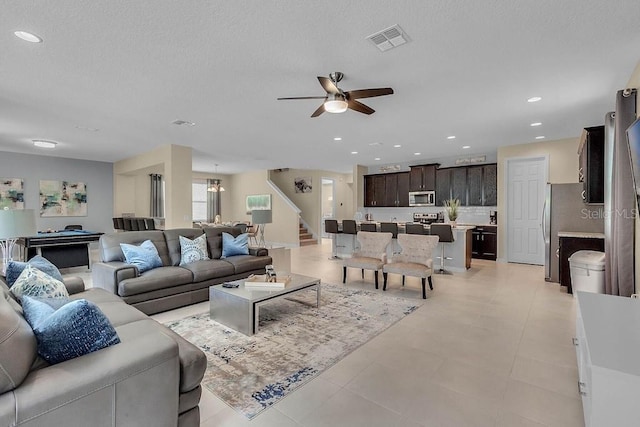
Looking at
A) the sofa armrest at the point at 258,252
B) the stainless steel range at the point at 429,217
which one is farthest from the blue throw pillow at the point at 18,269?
the stainless steel range at the point at 429,217

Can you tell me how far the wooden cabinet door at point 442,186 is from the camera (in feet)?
25.8

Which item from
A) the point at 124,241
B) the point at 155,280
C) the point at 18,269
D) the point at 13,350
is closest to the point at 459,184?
the point at 155,280

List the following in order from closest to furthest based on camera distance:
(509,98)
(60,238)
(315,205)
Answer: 1. (509,98)
2. (60,238)
3. (315,205)

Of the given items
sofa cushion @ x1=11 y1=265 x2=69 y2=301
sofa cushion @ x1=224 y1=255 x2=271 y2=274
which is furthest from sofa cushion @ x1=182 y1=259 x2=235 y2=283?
sofa cushion @ x1=11 y1=265 x2=69 y2=301

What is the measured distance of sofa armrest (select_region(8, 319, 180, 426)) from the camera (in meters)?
1.19

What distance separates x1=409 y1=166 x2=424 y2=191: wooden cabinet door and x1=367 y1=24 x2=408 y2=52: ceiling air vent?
6.16m

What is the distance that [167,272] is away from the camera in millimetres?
3762

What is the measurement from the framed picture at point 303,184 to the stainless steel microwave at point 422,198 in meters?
3.90

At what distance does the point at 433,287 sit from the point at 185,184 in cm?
531

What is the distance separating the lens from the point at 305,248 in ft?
31.4

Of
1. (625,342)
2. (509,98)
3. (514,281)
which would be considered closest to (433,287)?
(514,281)

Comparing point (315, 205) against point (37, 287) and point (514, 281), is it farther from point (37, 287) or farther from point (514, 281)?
point (37, 287)

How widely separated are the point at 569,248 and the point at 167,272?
5.76 meters

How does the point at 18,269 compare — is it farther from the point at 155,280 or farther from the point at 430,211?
the point at 430,211
